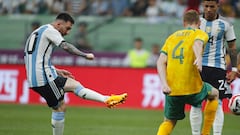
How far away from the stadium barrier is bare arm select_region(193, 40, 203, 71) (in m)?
9.33

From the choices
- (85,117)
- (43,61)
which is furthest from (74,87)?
(85,117)

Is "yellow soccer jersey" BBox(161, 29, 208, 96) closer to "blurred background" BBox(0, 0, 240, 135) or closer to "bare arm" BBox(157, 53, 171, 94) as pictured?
"bare arm" BBox(157, 53, 171, 94)

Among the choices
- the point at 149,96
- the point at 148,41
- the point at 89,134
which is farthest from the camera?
the point at 148,41

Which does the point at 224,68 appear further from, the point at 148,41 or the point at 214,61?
the point at 148,41

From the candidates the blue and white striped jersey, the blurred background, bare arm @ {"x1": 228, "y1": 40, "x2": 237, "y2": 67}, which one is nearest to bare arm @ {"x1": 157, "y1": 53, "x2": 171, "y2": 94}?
the blue and white striped jersey

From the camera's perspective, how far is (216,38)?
1141 centimetres

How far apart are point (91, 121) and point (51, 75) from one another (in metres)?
4.74

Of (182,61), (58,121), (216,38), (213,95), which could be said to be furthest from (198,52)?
(58,121)

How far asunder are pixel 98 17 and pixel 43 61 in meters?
14.1

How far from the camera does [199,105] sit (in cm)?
1023

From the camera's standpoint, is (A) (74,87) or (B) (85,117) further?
(B) (85,117)

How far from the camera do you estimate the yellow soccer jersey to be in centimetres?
978

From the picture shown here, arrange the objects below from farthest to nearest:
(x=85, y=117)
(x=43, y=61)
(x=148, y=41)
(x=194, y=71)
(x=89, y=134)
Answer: (x=148, y=41)
(x=85, y=117)
(x=89, y=134)
(x=43, y=61)
(x=194, y=71)

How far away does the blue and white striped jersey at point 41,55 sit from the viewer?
35.2 ft
